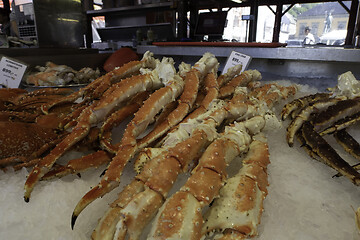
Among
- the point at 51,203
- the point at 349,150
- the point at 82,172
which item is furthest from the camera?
the point at 349,150

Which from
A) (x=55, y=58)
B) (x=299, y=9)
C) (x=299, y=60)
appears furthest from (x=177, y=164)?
(x=299, y=9)

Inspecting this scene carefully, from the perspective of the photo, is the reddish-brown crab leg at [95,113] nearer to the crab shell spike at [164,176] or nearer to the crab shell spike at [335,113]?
the crab shell spike at [164,176]

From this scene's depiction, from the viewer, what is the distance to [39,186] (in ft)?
2.50

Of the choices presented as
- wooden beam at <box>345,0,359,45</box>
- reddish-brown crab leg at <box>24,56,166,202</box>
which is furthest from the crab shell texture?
wooden beam at <box>345,0,359,45</box>

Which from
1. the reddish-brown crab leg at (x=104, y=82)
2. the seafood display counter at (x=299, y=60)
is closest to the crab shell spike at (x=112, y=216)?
the reddish-brown crab leg at (x=104, y=82)

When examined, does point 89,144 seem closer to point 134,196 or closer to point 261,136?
point 134,196

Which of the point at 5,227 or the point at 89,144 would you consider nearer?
the point at 5,227

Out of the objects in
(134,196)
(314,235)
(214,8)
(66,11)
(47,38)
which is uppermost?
(214,8)

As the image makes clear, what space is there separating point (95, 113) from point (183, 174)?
1.37 ft

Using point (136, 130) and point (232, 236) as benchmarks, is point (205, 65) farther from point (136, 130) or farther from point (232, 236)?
point (232, 236)

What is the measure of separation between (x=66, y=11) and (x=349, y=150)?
6.48 metres

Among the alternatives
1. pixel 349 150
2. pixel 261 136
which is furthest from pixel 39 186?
pixel 349 150

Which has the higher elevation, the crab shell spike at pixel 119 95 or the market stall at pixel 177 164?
the crab shell spike at pixel 119 95

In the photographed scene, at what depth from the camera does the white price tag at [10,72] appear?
71.1 inches
